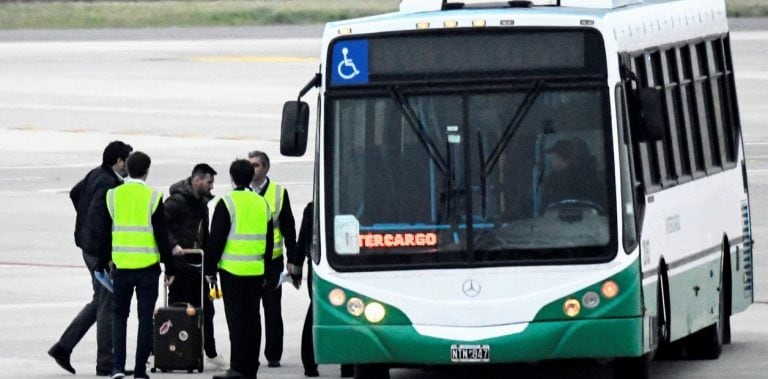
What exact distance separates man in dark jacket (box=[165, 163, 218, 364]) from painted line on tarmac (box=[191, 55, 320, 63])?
46002 millimetres

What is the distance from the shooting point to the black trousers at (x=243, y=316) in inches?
561

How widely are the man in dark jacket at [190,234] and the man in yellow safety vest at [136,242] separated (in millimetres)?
806

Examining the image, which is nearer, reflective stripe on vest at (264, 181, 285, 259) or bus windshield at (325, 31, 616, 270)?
bus windshield at (325, 31, 616, 270)

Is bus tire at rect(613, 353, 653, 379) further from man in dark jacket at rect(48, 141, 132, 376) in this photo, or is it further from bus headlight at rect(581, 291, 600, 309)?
man in dark jacket at rect(48, 141, 132, 376)

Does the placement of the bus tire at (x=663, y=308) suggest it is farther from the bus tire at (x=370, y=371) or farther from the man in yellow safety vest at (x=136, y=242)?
the man in yellow safety vest at (x=136, y=242)

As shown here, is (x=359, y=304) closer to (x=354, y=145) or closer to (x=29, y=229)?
(x=354, y=145)

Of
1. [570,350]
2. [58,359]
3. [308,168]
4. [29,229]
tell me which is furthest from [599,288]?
[308,168]

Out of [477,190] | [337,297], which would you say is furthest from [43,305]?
[477,190]

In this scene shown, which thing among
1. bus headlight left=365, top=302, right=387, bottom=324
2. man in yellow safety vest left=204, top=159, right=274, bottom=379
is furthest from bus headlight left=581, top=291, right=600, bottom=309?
man in yellow safety vest left=204, top=159, right=274, bottom=379

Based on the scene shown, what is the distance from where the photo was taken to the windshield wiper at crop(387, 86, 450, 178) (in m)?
12.9

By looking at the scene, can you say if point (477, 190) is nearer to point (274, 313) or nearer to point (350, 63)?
point (350, 63)

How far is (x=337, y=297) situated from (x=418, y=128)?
1.21m

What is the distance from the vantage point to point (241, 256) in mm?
14203

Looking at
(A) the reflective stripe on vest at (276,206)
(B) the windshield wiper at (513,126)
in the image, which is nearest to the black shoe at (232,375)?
(A) the reflective stripe on vest at (276,206)
